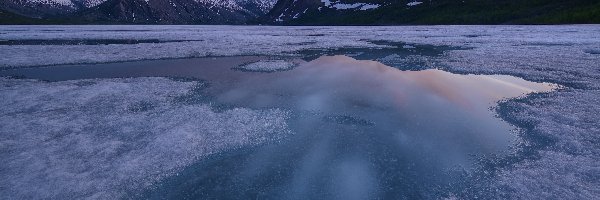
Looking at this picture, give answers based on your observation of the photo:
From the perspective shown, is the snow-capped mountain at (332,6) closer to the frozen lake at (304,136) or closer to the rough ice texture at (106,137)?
the frozen lake at (304,136)

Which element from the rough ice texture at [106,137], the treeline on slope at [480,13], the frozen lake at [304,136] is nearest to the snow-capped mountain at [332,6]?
the treeline on slope at [480,13]

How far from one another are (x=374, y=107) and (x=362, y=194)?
4.37m

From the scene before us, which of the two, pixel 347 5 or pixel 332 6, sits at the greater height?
pixel 332 6

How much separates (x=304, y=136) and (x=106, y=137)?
3.63 metres

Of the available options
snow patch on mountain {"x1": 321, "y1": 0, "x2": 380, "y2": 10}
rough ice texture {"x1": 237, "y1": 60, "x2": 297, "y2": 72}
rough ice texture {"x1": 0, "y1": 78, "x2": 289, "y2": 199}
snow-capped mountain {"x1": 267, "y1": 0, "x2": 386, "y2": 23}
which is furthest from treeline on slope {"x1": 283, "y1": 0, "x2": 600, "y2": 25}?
rough ice texture {"x1": 0, "y1": 78, "x2": 289, "y2": 199}

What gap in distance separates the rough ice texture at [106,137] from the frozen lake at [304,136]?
0.11 feet

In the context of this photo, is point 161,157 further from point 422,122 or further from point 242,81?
point 242,81

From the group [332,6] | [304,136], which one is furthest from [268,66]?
[332,6]

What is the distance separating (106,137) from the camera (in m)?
6.75

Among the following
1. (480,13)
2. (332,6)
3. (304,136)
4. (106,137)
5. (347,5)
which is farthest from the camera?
(332,6)

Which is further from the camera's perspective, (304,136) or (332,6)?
(332,6)

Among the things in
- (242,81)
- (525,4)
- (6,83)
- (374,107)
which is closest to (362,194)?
(374,107)

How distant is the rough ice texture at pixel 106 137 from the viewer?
5.02m

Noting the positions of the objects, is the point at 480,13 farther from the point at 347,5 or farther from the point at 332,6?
the point at 332,6
